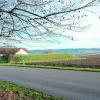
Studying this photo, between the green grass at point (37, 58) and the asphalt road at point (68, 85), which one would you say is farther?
the green grass at point (37, 58)

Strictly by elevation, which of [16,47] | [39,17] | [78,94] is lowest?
[78,94]

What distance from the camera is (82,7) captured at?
24.3 ft

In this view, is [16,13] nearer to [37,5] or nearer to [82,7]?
A: [37,5]

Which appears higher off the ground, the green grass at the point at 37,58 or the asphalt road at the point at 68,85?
the green grass at the point at 37,58

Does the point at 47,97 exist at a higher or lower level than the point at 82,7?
lower

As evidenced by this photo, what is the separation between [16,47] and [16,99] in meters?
1.27

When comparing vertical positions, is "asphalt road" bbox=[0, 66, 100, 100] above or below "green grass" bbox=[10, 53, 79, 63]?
below

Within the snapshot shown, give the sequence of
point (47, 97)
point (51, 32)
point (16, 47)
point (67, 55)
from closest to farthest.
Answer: point (51, 32), point (16, 47), point (47, 97), point (67, 55)

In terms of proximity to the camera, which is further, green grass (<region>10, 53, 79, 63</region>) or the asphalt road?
green grass (<region>10, 53, 79, 63</region>)

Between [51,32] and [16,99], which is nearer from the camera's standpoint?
[51,32]

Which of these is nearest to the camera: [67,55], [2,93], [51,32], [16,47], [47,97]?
[51,32]

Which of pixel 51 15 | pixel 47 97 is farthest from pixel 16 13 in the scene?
pixel 47 97

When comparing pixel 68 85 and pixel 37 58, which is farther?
pixel 37 58

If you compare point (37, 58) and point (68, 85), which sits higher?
point (37, 58)
